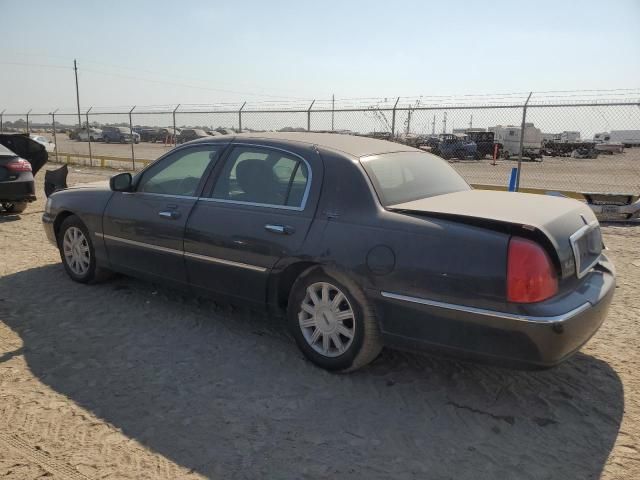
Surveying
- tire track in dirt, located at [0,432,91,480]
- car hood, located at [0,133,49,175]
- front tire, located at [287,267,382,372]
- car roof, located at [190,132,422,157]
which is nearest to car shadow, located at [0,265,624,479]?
front tire, located at [287,267,382,372]

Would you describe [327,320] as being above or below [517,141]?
below

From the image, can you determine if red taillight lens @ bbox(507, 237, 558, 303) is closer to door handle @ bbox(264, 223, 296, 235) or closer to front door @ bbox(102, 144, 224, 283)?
door handle @ bbox(264, 223, 296, 235)

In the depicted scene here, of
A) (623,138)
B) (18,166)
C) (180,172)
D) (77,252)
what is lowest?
(77,252)

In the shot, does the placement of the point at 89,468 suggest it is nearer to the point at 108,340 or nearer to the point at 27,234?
the point at 108,340

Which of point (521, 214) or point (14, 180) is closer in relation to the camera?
point (521, 214)

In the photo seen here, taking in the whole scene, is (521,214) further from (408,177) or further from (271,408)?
(271,408)

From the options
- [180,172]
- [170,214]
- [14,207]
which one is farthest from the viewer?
[14,207]

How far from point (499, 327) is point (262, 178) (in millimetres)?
1990

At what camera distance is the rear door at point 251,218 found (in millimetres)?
3582

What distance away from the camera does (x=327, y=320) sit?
346 cm

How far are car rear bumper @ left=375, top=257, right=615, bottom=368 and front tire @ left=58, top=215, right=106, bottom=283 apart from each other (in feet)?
10.5

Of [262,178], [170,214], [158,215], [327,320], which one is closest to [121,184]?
[158,215]

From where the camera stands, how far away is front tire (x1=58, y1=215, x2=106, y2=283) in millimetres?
5113

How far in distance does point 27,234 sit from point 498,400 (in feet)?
22.8
